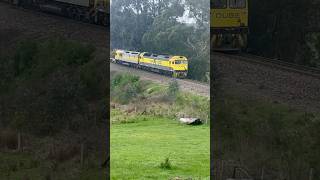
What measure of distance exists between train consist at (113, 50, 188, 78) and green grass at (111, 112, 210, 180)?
145 inches

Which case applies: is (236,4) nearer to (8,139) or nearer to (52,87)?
(52,87)

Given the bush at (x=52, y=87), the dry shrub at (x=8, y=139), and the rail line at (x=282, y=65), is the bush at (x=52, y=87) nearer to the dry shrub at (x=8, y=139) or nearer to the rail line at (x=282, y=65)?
the dry shrub at (x=8, y=139)

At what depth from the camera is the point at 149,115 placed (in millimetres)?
20641

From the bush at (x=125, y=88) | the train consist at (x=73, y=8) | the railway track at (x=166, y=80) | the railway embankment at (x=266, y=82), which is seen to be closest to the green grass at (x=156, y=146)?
the bush at (x=125, y=88)

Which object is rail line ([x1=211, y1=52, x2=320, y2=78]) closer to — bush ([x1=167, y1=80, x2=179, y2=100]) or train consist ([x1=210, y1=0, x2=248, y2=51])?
train consist ([x1=210, y1=0, x2=248, y2=51])

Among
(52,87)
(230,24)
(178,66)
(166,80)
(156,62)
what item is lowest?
(166,80)

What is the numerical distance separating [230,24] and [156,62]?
10.6 meters

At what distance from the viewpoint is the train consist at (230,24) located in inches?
523

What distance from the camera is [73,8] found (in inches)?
493

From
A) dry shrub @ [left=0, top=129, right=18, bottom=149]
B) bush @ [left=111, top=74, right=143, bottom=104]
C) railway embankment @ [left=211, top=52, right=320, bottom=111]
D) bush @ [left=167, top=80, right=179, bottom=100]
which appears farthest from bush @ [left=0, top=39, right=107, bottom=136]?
bush @ [left=167, top=80, right=179, bottom=100]

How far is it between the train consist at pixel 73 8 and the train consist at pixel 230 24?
3.31 metres

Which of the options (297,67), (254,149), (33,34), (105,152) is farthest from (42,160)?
(297,67)

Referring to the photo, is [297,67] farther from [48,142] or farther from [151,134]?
[151,134]

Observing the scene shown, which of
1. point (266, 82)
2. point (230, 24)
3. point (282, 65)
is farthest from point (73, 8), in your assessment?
point (282, 65)
